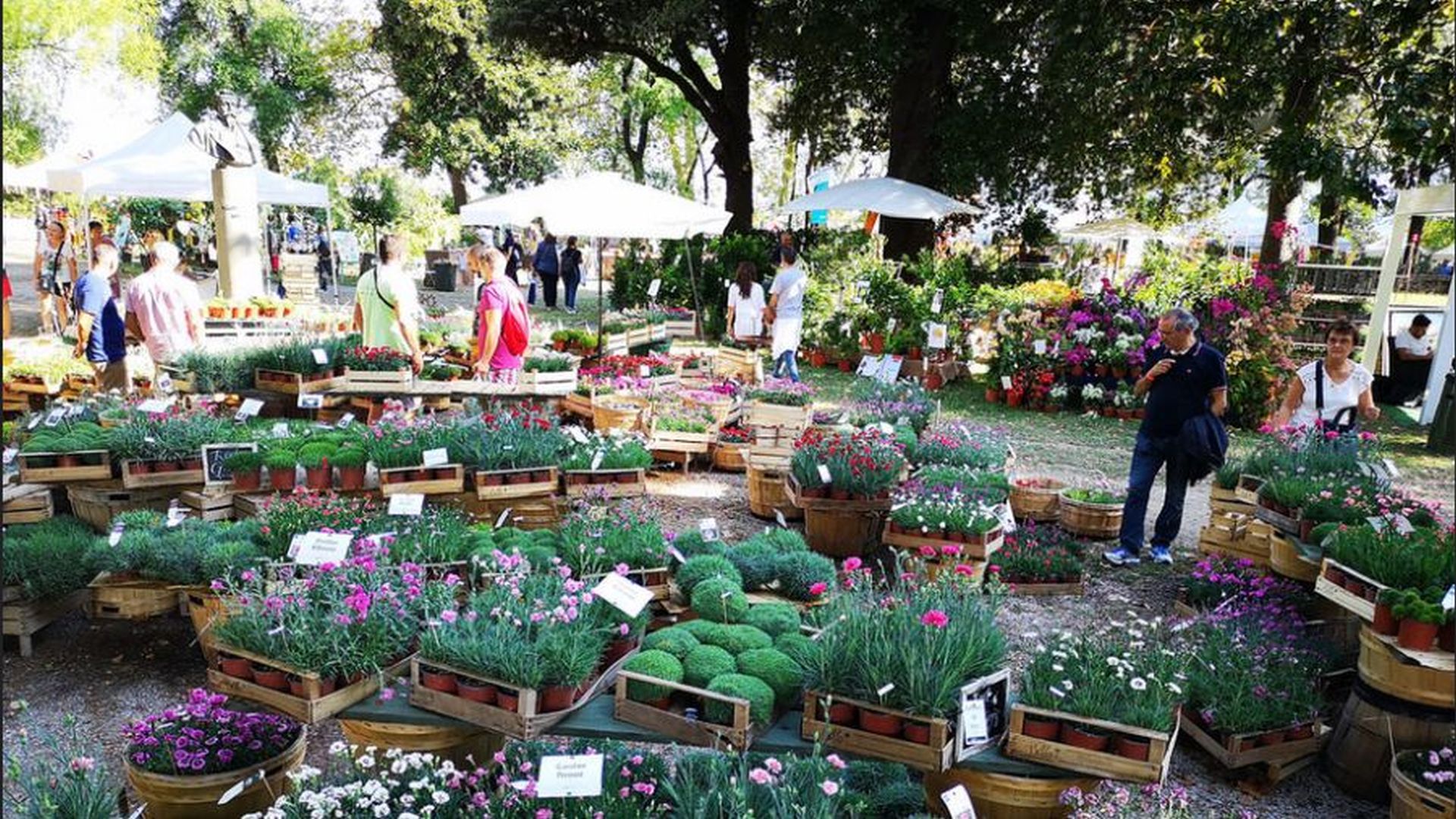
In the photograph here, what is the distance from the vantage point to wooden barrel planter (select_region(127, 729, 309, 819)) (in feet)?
9.67

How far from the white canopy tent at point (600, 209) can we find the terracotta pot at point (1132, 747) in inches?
279

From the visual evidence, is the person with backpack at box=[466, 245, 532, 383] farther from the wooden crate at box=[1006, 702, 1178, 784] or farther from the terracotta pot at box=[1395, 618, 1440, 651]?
the terracotta pot at box=[1395, 618, 1440, 651]

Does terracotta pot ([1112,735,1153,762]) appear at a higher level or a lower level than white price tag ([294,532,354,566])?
lower

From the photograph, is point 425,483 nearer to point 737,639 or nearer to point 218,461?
point 218,461

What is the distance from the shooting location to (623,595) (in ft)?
10.4

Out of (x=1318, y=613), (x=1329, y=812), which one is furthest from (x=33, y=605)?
(x=1318, y=613)

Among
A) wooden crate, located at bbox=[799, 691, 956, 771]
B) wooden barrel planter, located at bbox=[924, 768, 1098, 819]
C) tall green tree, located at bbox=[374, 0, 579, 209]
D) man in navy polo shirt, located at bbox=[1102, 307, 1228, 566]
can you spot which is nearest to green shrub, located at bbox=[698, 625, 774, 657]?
wooden crate, located at bbox=[799, 691, 956, 771]

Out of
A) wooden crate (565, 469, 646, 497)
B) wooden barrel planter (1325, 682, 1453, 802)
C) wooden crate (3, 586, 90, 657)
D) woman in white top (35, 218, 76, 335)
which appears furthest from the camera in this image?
woman in white top (35, 218, 76, 335)

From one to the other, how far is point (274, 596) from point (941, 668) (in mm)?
2138

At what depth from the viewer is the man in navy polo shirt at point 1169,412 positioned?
18.1 ft

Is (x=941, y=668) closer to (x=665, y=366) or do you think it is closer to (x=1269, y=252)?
(x=665, y=366)

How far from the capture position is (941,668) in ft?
9.30

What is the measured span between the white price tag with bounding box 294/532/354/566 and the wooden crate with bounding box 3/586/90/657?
1.50 metres

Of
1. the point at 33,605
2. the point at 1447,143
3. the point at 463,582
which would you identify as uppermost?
the point at 1447,143
